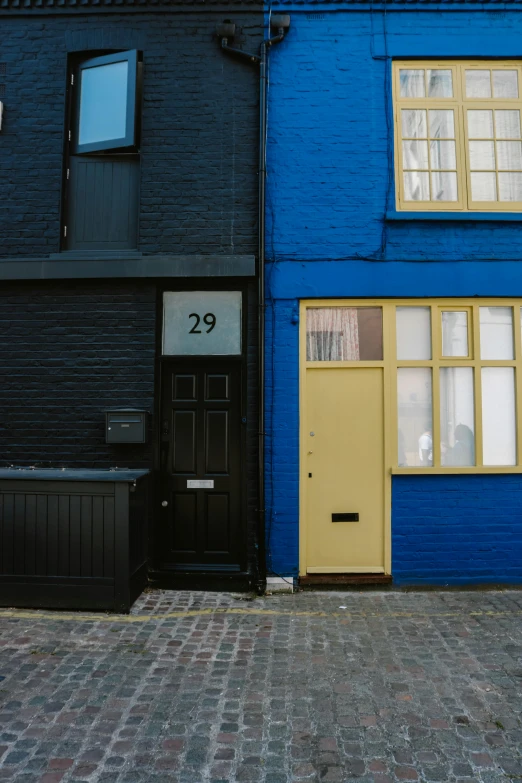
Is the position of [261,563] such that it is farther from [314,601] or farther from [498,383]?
[498,383]

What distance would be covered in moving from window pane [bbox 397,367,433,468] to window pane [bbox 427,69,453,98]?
3290 millimetres

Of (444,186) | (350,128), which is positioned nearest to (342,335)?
(444,186)

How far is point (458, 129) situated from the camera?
5953 mm

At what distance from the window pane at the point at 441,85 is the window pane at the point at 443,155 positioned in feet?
1.90

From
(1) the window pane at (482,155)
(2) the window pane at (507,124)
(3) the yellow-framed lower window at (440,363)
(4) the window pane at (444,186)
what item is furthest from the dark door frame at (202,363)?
(2) the window pane at (507,124)

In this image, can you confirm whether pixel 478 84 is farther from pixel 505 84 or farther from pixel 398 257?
→ pixel 398 257

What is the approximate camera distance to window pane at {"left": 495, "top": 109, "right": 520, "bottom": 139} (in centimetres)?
598

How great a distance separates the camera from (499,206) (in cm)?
582

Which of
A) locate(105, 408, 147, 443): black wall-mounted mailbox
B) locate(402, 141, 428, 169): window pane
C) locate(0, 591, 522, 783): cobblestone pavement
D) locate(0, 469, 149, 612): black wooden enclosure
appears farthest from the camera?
locate(402, 141, 428, 169): window pane

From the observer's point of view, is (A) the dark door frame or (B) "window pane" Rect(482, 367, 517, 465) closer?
(A) the dark door frame

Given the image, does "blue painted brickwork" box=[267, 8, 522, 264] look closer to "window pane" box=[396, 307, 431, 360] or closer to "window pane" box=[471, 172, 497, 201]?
"window pane" box=[471, 172, 497, 201]

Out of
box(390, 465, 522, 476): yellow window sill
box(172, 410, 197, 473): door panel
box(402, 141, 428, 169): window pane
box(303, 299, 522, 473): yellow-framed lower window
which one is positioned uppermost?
box(402, 141, 428, 169): window pane

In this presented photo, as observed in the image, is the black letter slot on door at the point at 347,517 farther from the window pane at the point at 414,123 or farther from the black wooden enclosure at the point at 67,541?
the window pane at the point at 414,123

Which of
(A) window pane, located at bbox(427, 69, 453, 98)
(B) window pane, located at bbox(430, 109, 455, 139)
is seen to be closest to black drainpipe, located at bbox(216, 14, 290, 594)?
(A) window pane, located at bbox(427, 69, 453, 98)
